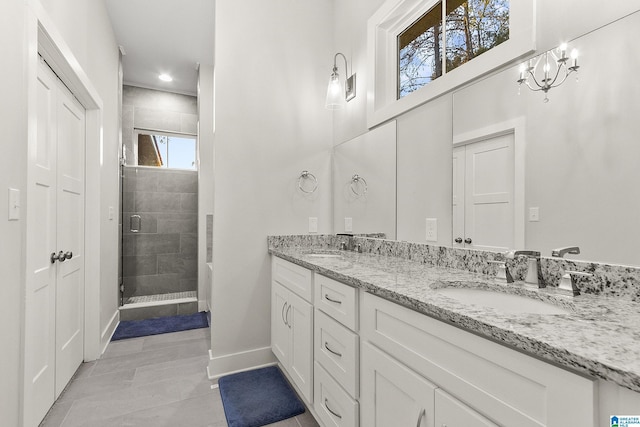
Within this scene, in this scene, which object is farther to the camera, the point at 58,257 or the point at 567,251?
the point at 58,257

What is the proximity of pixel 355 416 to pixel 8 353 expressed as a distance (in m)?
1.33

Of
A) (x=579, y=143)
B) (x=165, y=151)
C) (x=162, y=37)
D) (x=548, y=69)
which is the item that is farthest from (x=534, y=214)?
(x=165, y=151)

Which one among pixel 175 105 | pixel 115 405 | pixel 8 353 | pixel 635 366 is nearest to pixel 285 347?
pixel 115 405

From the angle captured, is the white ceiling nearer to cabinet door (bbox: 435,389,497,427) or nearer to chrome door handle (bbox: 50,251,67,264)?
chrome door handle (bbox: 50,251,67,264)

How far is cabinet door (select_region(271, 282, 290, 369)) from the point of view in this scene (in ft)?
6.30

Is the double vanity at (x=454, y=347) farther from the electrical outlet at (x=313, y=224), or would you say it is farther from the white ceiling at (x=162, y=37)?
the white ceiling at (x=162, y=37)

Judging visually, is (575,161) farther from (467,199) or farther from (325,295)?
(325,295)

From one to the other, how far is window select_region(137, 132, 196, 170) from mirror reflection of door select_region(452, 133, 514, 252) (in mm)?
3851

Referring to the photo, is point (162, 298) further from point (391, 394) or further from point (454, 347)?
point (454, 347)

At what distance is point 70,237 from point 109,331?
3.98 ft

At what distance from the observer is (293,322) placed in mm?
1796

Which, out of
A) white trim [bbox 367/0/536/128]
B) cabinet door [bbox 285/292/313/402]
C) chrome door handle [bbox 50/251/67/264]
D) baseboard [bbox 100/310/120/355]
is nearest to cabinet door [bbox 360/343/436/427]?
cabinet door [bbox 285/292/313/402]

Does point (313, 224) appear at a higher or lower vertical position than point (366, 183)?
lower

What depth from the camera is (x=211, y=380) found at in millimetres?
2113
